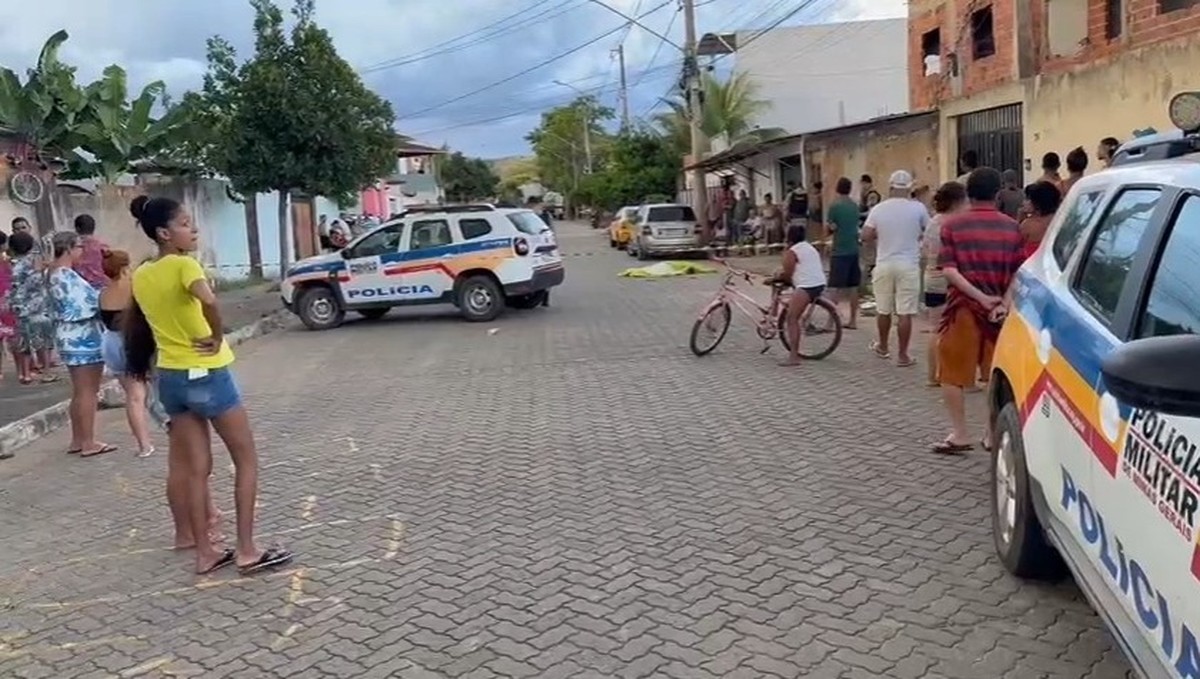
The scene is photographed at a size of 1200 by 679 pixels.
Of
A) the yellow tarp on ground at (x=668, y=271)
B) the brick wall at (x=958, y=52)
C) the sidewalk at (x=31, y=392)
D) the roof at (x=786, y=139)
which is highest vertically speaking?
the brick wall at (x=958, y=52)

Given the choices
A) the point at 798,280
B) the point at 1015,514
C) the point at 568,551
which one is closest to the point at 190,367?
the point at 568,551

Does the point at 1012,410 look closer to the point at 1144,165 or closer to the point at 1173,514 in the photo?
the point at 1144,165

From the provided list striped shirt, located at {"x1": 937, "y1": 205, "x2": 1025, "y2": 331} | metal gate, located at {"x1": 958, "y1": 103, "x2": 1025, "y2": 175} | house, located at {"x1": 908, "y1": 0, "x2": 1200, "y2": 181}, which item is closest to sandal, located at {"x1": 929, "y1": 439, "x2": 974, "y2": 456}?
striped shirt, located at {"x1": 937, "y1": 205, "x2": 1025, "y2": 331}

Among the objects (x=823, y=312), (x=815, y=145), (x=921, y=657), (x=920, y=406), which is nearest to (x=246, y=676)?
(x=921, y=657)

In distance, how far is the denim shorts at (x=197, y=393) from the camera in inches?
204

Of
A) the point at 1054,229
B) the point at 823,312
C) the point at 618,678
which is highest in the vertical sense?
the point at 1054,229

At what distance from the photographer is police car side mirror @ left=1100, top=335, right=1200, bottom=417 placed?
2.01m

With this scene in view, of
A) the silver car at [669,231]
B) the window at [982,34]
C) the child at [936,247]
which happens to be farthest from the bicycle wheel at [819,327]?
the silver car at [669,231]

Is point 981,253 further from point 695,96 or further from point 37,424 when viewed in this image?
point 695,96

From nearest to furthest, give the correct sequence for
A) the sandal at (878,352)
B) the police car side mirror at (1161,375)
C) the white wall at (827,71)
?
the police car side mirror at (1161,375) < the sandal at (878,352) < the white wall at (827,71)

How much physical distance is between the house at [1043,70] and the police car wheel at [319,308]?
1052 cm

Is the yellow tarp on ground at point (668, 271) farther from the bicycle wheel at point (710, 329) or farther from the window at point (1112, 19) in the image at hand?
the bicycle wheel at point (710, 329)

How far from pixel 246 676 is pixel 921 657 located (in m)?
2.52

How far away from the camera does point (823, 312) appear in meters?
11.1
